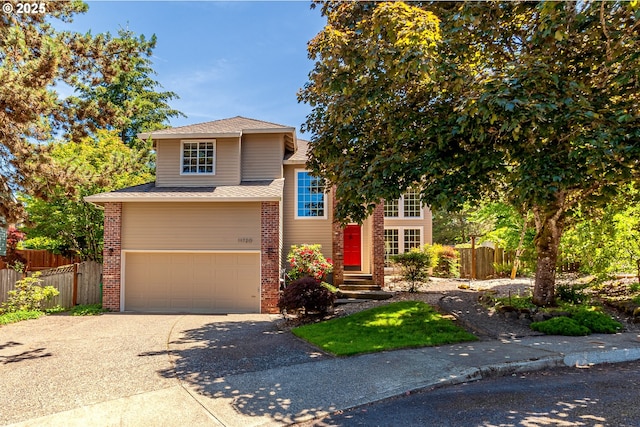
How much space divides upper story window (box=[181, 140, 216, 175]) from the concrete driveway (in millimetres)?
5634

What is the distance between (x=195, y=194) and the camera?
1330cm

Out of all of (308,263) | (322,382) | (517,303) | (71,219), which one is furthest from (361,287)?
(71,219)

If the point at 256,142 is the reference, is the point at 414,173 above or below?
below

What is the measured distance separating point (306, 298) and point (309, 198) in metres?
5.98

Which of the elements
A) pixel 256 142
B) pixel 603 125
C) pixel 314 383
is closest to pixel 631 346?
pixel 603 125

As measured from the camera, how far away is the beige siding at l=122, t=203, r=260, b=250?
13203 mm

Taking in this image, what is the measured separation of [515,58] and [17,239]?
22.9 m

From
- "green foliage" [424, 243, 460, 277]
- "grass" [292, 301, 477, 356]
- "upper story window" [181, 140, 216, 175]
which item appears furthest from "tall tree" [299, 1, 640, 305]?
"green foliage" [424, 243, 460, 277]

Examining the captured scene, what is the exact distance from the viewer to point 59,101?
1013 cm

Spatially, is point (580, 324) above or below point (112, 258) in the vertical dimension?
below

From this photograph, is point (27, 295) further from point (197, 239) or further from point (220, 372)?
point (220, 372)

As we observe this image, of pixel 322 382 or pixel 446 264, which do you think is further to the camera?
pixel 446 264

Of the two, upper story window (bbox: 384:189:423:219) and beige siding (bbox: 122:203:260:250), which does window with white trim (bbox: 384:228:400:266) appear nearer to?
upper story window (bbox: 384:189:423:219)

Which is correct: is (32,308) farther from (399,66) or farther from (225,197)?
(399,66)
